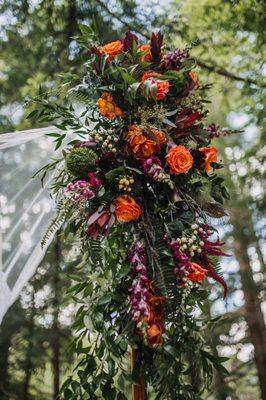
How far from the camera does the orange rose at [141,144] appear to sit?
1.50m

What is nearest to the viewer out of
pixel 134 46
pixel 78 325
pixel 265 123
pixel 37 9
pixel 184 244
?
pixel 184 244

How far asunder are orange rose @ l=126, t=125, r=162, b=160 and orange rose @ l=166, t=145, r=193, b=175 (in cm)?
8

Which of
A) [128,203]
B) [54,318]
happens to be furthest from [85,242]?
[54,318]

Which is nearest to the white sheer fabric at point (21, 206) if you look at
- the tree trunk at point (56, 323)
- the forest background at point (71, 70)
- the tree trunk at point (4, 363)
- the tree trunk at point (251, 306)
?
the forest background at point (71, 70)

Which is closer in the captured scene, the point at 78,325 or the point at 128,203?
the point at 128,203

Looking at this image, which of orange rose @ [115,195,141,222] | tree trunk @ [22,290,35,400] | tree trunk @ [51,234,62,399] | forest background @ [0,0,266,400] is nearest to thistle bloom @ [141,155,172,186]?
orange rose @ [115,195,141,222]

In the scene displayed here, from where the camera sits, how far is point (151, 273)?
138 cm

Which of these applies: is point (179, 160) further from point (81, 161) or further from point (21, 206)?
point (21, 206)

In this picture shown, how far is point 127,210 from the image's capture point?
4.60 feet

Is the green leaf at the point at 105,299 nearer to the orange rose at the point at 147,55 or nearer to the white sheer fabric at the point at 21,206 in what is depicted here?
the white sheer fabric at the point at 21,206

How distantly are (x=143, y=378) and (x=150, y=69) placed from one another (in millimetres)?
1249

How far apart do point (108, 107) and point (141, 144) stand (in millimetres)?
229

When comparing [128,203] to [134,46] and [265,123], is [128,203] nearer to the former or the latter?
[134,46]

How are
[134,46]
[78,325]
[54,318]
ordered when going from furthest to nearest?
[54,318] < [134,46] < [78,325]
